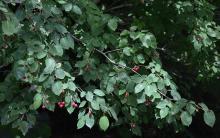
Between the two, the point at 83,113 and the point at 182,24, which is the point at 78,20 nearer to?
the point at 83,113

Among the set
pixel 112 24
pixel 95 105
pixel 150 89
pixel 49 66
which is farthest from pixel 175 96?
pixel 49 66

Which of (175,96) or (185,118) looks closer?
(185,118)

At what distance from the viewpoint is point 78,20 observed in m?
2.73

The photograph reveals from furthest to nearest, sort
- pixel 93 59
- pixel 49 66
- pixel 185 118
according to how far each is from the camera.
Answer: pixel 93 59 → pixel 185 118 → pixel 49 66

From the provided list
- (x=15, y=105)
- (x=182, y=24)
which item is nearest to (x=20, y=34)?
(x=15, y=105)

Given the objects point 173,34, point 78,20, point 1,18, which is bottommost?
point 173,34

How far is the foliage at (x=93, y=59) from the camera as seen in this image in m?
2.30

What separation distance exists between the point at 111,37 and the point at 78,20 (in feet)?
0.88

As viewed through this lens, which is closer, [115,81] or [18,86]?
[115,81]

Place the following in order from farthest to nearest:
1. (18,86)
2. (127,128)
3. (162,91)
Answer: (127,128), (18,86), (162,91)

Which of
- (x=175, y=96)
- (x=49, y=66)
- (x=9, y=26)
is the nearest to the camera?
(x=9, y=26)

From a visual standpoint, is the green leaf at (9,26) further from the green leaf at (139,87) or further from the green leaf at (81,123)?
the green leaf at (139,87)

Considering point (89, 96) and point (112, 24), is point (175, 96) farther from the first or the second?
point (112, 24)

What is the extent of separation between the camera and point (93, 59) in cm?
273
